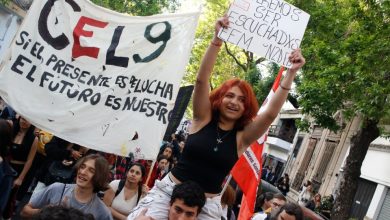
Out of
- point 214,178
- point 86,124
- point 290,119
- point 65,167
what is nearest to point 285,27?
point 214,178

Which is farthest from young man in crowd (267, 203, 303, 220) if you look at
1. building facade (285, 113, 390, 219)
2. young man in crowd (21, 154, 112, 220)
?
building facade (285, 113, 390, 219)

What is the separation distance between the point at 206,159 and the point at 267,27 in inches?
56.5

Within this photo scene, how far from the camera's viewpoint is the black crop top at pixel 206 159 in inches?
128

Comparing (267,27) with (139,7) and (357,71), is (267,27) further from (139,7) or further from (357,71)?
(139,7)

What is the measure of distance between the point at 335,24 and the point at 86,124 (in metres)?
12.4

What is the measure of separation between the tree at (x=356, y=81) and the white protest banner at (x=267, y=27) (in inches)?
283

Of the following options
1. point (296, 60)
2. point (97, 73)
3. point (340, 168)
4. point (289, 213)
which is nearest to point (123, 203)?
point (97, 73)

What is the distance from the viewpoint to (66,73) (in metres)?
4.88

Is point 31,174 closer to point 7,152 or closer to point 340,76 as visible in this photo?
point 7,152

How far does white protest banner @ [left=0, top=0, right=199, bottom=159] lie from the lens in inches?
188

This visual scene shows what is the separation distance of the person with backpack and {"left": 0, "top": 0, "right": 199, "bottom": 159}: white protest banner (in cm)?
94

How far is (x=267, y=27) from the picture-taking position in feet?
13.6

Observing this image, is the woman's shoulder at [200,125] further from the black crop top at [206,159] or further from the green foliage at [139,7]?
the green foliage at [139,7]

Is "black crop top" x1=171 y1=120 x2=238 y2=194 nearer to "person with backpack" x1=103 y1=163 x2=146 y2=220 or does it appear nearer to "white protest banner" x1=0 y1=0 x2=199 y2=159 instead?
"white protest banner" x1=0 y1=0 x2=199 y2=159
